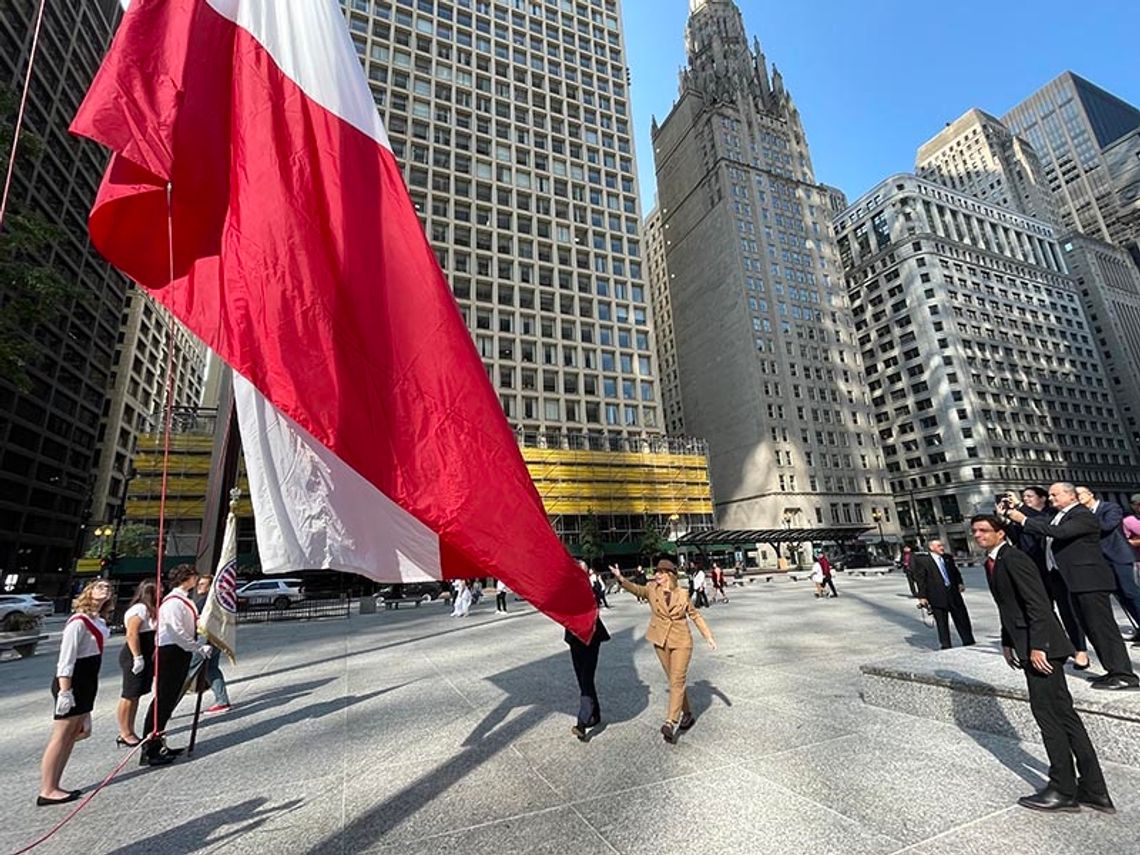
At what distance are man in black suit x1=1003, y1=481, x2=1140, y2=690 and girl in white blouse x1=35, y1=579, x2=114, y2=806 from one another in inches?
354

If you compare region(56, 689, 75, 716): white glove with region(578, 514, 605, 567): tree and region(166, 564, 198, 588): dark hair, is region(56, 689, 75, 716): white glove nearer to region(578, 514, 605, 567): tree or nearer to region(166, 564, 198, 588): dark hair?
region(166, 564, 198, 588): dark hair

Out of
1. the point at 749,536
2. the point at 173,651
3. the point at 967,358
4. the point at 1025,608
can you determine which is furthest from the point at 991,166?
the point at 173,651

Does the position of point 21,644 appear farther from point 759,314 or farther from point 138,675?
point 759,314

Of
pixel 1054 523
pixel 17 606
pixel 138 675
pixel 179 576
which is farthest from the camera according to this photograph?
pixel 17 606

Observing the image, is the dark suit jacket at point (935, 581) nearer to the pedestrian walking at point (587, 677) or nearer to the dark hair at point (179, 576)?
the pedestrian walking at point (587, 677)

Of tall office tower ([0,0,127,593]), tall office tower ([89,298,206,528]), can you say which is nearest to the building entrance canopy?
tall office tower ([89,298,206,528])

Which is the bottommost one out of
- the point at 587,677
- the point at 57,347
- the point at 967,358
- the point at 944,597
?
the point at 587,677

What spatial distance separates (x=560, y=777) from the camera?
481 centimetres

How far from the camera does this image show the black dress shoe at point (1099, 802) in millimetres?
3768

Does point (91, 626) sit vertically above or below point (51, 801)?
above

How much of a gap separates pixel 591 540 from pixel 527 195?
39.0m

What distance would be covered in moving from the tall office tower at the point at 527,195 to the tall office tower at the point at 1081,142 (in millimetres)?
162503

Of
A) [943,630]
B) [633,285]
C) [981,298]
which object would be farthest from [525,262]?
[981,298]

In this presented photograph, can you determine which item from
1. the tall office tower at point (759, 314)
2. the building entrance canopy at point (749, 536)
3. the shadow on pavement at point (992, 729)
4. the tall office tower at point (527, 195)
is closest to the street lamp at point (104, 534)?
the tall office tower at point (527, 195)
